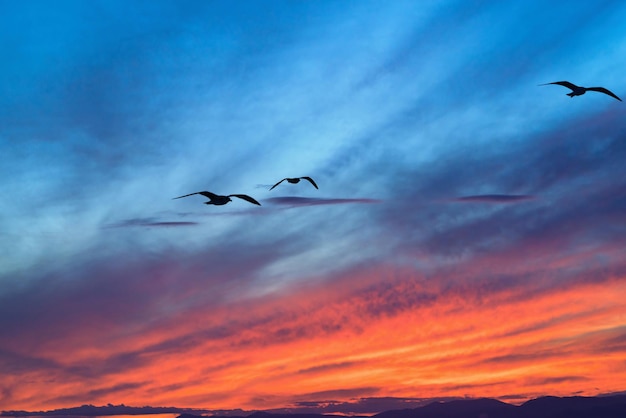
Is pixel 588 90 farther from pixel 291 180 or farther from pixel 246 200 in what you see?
pixel 246 200

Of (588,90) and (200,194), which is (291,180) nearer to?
(200,194)

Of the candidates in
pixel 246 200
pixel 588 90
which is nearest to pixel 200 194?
pixel 246 200

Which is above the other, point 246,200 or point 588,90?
point 588,90

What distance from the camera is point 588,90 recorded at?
310 feet

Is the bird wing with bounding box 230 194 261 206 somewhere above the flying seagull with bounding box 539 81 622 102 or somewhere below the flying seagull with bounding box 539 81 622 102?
below

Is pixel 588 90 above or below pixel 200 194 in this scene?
above

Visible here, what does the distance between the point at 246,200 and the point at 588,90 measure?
46.7 meters

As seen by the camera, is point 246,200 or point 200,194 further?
point 246,200

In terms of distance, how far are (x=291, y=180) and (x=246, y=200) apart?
23.6ft

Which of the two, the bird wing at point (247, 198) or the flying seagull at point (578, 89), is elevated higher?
→ the flying seagull at point (578, 89)

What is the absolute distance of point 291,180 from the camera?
91562mm

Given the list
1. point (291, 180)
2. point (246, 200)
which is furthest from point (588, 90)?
point (246, 200)

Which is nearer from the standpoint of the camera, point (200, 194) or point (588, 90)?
point (200, 194)

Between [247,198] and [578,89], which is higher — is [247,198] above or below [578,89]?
below
